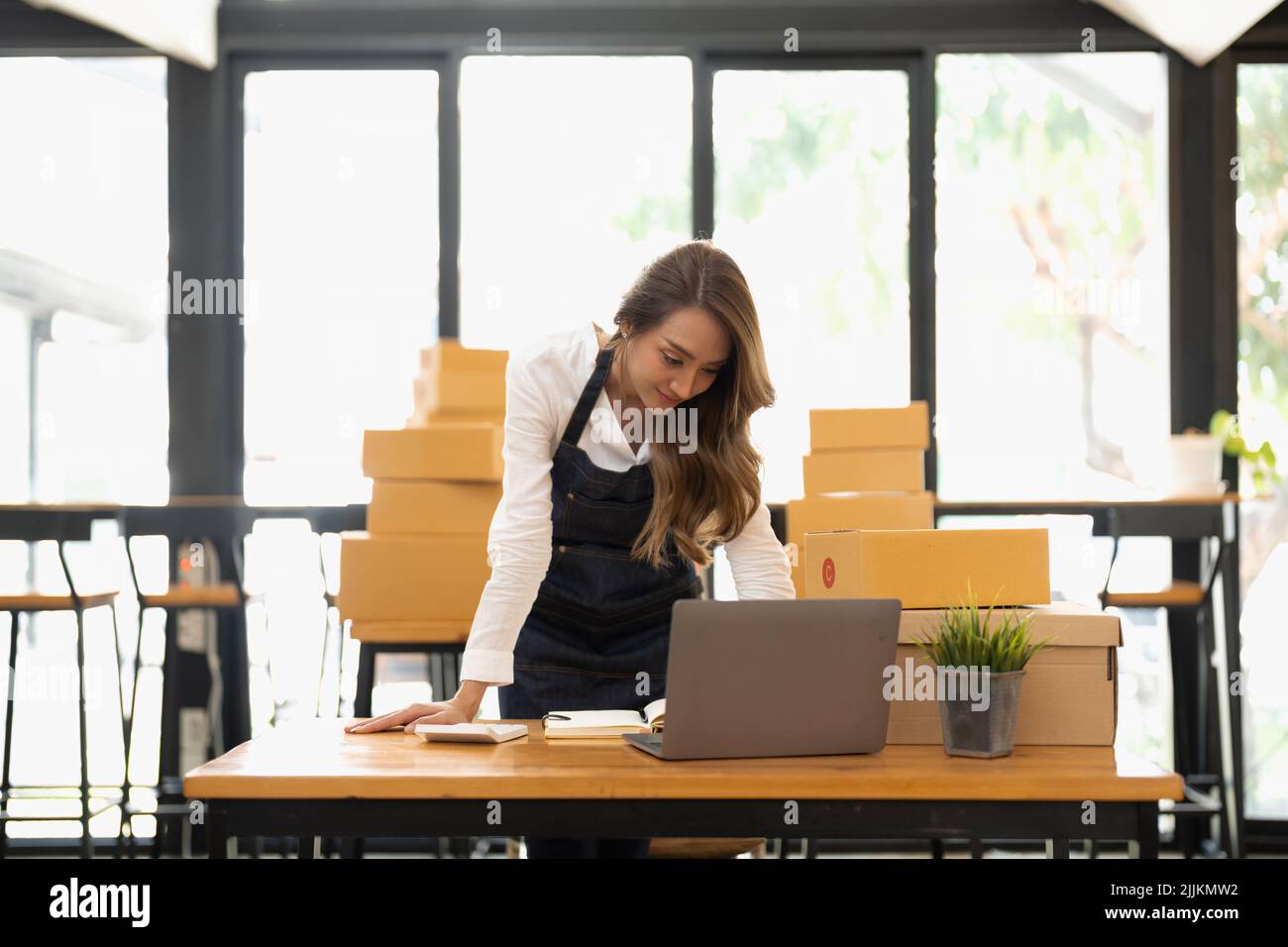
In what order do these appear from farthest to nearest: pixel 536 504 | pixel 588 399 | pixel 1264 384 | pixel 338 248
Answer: pixel 338 248, pixel 1264 384, pixel 588 399, pixel 536 504

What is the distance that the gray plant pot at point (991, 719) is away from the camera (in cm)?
149

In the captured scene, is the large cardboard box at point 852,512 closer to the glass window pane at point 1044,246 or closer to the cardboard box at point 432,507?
the cardboard box at point 432,507

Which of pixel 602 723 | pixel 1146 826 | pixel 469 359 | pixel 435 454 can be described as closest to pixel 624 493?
pixel 602 723

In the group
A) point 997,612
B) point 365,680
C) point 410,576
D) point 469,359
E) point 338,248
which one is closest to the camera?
point 997,612

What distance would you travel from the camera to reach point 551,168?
4.08 meters

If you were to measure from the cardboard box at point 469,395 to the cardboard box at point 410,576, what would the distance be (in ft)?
1.52

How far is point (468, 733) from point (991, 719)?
0.64 metres

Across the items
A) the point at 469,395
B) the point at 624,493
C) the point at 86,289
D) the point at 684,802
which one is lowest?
the point at 684,802

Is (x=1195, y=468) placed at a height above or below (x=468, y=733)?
above

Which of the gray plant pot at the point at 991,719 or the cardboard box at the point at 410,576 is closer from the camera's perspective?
the gray plant pot at the point at 991,719

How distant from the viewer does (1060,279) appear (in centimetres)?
404

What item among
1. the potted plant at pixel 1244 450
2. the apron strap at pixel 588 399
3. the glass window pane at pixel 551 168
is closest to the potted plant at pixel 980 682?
the apron strap at pixel 588 399

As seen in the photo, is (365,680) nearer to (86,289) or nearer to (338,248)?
(338,248)
